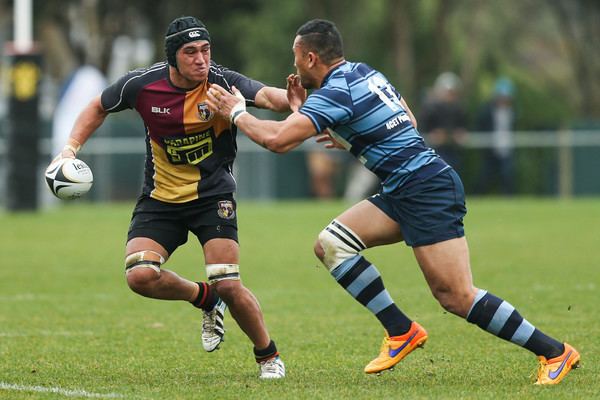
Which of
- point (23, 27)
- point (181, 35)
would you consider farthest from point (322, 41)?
point (23, 27)

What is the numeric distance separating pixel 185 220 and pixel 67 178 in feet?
2.45

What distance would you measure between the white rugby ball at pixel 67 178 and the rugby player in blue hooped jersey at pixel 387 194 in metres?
1.07

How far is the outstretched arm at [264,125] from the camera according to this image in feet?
22.8

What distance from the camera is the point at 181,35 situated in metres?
7.55

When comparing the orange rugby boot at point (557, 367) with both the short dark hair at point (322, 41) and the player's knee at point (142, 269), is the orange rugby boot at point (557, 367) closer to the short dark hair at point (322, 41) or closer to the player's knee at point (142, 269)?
the short dark hair at point (322, 41)

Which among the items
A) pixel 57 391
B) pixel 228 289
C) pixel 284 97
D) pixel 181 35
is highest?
pixel 181 35

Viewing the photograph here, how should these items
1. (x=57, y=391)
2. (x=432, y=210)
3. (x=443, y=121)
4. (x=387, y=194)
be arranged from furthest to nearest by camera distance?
(x=443, y=121) < (x=387, y=194) < (x=432, y=210) < (x=57, y=391)

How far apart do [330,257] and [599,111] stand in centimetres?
3174

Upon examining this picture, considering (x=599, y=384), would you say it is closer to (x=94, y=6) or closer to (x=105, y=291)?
(x=105, y=291)

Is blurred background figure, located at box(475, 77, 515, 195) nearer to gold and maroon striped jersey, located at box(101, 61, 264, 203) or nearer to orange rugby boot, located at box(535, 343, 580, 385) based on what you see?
gold and maroon striped jersey, located at box(101, 61, 264, 203)

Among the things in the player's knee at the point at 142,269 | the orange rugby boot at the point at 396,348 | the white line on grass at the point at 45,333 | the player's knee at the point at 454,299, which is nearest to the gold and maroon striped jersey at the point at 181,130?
the player's knee at the point at 142,269

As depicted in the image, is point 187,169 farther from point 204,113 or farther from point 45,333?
point 45,333

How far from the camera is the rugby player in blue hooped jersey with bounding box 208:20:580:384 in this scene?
7.04m

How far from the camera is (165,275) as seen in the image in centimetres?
776
